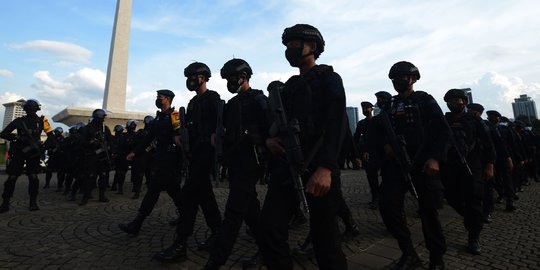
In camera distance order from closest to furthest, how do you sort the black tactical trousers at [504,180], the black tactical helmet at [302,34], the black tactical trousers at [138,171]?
the black tactical helmet at [302,34]
the black tactical trousers at [504,180]
the black tactical trousers at [138,171]

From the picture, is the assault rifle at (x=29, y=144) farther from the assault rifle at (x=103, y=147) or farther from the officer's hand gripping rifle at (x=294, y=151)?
the officer's hand gripping rifle at (x=294, y=151)

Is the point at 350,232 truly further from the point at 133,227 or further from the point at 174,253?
the point at 133,227

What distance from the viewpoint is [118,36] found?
94.5ft

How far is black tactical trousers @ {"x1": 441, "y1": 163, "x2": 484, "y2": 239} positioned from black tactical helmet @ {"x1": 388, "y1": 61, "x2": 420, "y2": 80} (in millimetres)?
1855

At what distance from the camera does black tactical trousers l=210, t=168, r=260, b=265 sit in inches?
114

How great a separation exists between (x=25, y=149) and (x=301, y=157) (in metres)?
6.80

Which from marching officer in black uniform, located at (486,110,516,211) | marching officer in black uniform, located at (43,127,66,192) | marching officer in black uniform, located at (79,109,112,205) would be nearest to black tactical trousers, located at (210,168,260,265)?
marching officer in black uniform, located at (486,110,516,211)

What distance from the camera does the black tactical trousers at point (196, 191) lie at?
366cm

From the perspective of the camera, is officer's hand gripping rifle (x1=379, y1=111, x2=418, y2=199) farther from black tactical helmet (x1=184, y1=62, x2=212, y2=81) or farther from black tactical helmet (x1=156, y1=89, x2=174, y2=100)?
black tactical helmet (x1=156, y1=89, x2=174, y2=100)

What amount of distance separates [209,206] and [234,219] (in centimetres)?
108

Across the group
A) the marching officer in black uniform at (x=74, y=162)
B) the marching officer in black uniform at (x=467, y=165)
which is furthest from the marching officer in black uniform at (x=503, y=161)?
the marching officer in black uniform at (x=74, y=162)

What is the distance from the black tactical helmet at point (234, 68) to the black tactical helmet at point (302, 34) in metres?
1.12

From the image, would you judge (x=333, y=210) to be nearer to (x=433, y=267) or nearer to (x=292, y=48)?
(x=292, y=48)

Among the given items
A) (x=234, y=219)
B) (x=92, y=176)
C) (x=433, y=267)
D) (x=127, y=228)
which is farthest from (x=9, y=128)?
Result: (x=433, y=267)
